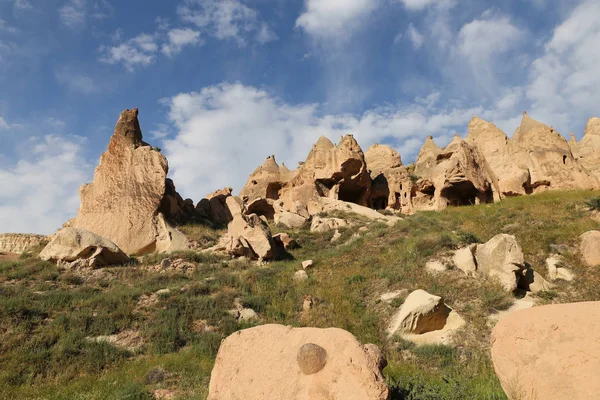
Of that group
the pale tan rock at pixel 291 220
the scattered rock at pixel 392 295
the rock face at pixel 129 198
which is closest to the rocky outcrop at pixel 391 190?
the pale tan rock at pixel 291 220

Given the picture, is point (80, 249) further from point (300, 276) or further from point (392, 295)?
point (392, 295)

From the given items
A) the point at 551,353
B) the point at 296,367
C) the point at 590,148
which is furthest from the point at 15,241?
the point at 590,148

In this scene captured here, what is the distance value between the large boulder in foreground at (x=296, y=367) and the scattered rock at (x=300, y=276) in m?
8.17

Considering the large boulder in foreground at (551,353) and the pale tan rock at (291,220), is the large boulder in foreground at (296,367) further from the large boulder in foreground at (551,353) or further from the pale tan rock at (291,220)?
the pale tan rock at (291,220)

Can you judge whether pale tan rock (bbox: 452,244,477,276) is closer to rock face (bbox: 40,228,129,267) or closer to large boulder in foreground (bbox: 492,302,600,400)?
large boulder in foreground (bbox: 492,302,600,400)

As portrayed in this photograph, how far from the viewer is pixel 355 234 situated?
1766 cm

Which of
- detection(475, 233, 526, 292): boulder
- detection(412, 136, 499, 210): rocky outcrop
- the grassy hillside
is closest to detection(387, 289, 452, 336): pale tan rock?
the grassy hillside

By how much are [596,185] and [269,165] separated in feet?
65.1

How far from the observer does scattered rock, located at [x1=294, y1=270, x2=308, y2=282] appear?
1230 centimetres

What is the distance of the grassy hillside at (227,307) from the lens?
617 centimetres

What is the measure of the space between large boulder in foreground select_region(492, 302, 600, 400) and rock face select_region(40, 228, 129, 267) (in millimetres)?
13164

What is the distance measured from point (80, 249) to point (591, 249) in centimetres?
1515

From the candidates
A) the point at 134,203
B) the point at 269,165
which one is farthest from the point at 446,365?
the point at 269,165

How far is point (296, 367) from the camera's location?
11.6ft
